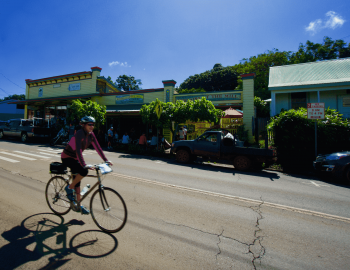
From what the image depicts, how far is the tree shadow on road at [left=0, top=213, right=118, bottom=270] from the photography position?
9.15 feet

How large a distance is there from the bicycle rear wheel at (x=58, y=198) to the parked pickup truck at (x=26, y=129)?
16.5 m

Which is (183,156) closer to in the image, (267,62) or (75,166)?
(75,166)

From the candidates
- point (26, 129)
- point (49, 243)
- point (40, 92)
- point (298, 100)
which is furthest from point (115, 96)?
point (49, 243)

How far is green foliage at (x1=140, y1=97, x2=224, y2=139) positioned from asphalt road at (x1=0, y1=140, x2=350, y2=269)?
7.33 metres

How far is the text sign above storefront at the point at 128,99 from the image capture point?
20703 millimetres

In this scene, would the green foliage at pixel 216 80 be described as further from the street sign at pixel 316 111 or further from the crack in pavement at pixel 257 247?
the crack in pavement at pixel 257 247

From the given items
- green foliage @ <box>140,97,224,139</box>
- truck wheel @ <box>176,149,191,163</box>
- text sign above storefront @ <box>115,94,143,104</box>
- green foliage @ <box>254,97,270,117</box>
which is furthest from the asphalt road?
green foliage @ <box>254,97,270,117</box>

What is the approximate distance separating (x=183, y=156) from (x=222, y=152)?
218 cm

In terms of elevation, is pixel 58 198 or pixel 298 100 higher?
pixel 298 100

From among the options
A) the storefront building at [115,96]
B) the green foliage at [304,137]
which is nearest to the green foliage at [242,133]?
the storefront building at [115,96]

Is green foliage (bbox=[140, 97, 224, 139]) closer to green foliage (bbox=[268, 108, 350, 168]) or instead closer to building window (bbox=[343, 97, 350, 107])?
green foliage (bbox=[268, 108, 350, 168])

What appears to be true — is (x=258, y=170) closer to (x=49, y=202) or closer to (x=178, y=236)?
(x=178, y=236)

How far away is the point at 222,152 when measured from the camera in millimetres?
9992

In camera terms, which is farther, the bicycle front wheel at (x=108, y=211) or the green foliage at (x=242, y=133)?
the green foliage at (x=242, y=133)
